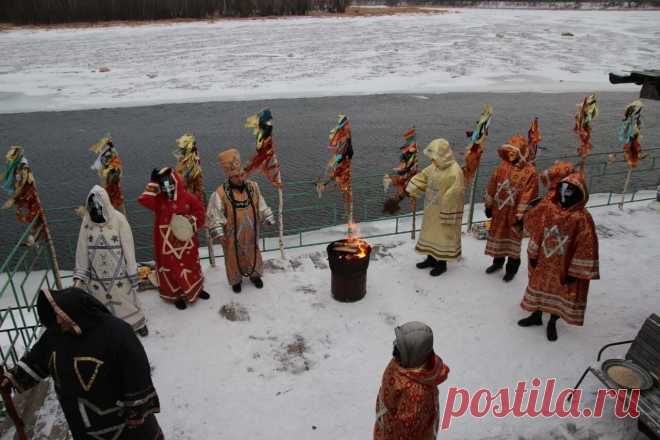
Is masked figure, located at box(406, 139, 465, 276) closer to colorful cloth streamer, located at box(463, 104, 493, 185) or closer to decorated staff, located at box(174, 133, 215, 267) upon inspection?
colorful cloth streamer, located at box(463, 104, 493, 185)

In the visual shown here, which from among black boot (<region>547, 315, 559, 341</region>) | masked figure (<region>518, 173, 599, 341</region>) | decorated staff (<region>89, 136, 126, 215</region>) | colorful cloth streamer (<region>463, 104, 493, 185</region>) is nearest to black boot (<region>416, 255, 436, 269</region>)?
colorful cloth streamer (<region>463, 104, 493, 185</region>)

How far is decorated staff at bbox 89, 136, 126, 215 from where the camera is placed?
16.5 ft

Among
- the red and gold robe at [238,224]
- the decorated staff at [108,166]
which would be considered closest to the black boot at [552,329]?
the red and gold robe at [238,224]

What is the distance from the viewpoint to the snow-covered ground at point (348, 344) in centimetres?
387

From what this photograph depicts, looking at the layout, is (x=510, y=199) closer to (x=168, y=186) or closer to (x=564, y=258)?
(x=564, y=258)

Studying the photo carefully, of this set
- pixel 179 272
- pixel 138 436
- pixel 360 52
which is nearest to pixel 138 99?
pixel 360 52

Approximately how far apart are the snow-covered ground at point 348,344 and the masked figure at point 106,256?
0.58m

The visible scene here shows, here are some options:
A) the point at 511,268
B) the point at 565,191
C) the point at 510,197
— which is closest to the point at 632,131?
the point at 510,197

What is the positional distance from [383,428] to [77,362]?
1744 mm

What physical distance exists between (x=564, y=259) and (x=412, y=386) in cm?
251

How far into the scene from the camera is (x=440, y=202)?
5.52m

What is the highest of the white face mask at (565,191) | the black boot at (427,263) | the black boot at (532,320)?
the white face mask at (565,191)

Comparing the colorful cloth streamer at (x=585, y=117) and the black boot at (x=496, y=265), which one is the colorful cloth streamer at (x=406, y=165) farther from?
the colorful cloth streamer at (x=585, y=117)

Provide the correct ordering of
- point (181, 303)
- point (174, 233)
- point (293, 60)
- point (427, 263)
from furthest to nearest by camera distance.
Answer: point (293, 60) → point (427, 263) → point (181, 303) → point (174, 233)
